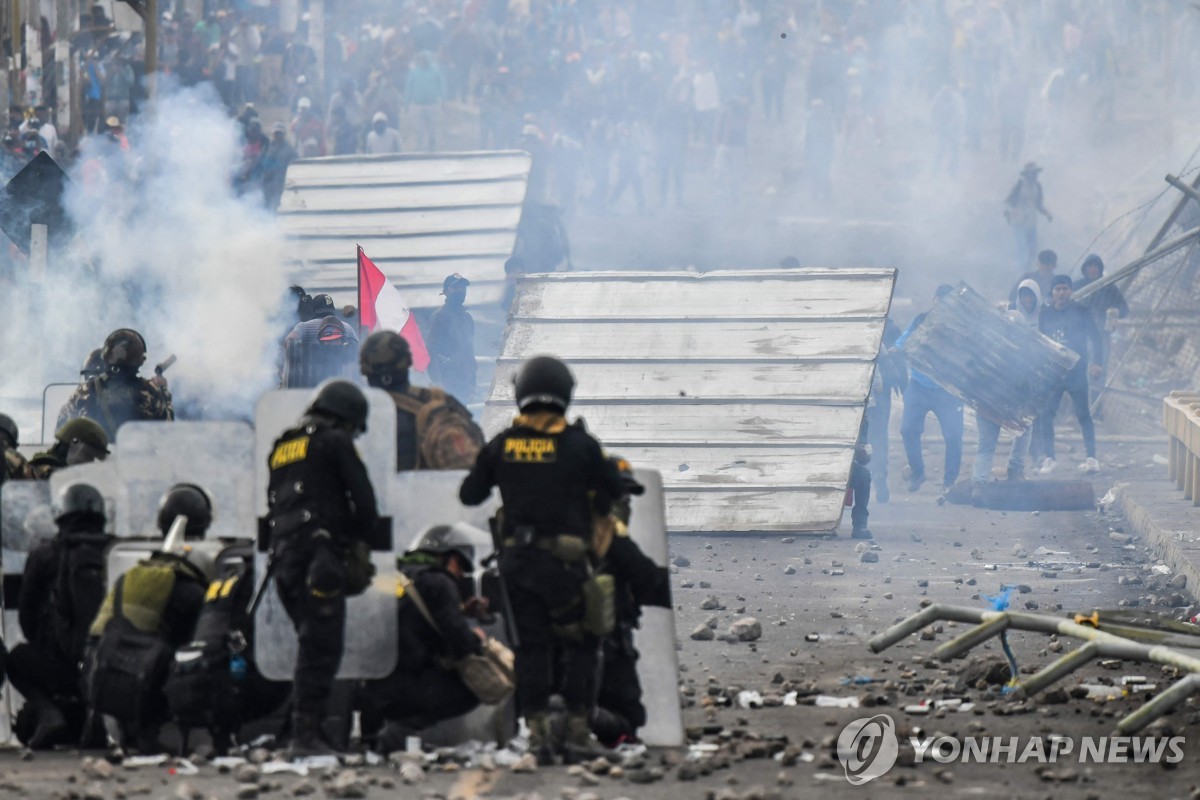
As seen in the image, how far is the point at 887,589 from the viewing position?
1193 cm

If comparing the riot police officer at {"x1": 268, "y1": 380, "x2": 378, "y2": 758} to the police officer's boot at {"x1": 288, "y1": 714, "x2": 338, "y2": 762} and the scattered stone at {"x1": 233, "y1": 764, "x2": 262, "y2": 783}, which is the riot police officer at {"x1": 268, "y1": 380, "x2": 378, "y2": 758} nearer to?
the police officer's boot at {"x1": 288, "y1": 714, "x2": 338, "y2": 762}

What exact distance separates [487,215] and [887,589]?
977 centimetres

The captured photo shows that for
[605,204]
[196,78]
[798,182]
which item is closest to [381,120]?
[196,78]

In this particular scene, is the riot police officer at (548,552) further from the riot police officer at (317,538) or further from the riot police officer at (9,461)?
the riot police officer at (9,461)

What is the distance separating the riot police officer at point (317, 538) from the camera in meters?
6.91

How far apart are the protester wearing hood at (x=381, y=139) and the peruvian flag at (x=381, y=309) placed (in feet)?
41.5

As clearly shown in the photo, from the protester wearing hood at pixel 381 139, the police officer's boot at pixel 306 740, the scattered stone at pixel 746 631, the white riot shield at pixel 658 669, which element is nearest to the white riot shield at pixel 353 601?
the police officer's boot at pixel 306 740

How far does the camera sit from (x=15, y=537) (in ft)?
25.3

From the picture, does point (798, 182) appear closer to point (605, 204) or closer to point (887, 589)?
point (605, 204)

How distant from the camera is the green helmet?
28.3 ft

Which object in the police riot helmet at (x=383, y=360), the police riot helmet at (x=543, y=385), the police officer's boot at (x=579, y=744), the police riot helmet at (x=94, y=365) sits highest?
the police riot helmet at (x=94, y=365)

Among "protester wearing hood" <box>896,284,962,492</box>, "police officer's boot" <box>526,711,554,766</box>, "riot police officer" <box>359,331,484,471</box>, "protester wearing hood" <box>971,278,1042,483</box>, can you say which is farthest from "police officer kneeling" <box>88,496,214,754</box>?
"protester wearing hood" <box>896,284,962,492</box>

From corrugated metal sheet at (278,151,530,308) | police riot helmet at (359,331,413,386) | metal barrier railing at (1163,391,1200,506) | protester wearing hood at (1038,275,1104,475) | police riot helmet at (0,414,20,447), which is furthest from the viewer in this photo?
corrugated metal sheet at (278,151,530,308)

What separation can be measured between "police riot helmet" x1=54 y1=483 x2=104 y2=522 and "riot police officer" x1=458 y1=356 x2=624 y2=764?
1391mm
